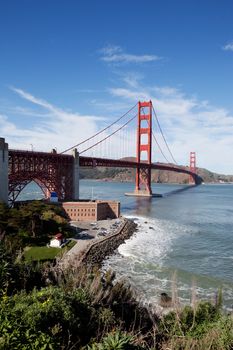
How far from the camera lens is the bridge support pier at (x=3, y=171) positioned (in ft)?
117

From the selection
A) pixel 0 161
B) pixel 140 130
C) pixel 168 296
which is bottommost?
pixel 168 296

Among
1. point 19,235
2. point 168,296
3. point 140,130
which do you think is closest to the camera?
point 168,296

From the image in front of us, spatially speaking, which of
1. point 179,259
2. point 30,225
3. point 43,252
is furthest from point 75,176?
point 179,259

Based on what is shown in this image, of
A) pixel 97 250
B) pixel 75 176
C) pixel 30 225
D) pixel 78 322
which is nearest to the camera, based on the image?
pixel 78 322

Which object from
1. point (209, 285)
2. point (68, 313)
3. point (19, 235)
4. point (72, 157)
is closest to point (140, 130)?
point (72, 157)

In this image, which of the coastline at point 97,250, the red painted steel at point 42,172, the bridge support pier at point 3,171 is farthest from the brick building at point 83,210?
the bridge support pier at point 3,171

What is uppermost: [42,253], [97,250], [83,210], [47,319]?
[47,319]

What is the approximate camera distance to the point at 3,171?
1419 inches

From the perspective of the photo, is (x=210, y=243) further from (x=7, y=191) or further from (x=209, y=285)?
(x=7, y=191)

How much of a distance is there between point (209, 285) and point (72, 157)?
33.8m

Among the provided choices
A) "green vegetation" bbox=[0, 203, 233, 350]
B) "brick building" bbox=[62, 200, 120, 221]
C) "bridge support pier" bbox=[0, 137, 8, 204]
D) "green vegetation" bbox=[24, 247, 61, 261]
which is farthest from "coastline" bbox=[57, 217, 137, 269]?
"bridge support pier" bbox=[0, 137, 8, 204]

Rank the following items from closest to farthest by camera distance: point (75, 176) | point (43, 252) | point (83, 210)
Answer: point (43, 252), point (83, 210), point (75, 176)

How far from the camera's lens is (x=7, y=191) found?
1451 inches

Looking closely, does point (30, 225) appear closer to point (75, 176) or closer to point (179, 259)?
point (179, 259)
